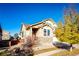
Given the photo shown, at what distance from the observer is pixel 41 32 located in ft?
11.8

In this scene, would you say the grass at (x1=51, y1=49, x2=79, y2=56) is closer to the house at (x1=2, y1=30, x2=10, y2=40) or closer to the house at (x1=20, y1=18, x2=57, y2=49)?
the house at (x1=20, y1=18, x2=57, y2=49)

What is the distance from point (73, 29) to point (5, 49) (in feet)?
3.00

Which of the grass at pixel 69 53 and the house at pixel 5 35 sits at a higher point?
the house at pixel 5 35

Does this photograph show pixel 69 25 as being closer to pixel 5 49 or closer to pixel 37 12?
pixel 37 12

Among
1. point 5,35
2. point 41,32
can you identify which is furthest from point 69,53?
point 5,35

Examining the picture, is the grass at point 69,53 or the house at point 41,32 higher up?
the house at point 41,32

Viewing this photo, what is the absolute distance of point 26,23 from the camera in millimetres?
3545

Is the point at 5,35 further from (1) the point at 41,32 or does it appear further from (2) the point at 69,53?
(2) the point at 69,53

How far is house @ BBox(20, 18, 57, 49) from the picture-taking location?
3547 millimetres

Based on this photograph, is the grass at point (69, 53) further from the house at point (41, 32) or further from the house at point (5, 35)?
the house at point (5, 35)

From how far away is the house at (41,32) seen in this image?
3.55 m

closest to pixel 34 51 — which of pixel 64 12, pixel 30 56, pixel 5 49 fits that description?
pixel 30 56

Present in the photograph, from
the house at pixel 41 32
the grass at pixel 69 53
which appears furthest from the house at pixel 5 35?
the grass at pixel 69 53

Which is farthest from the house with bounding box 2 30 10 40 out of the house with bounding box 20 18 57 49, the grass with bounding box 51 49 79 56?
A: the grass with bounding box 51 49 79 56
